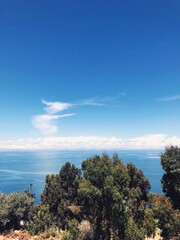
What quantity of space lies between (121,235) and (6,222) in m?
20.2

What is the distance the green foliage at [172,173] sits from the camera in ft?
85.0

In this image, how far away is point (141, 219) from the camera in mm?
26250

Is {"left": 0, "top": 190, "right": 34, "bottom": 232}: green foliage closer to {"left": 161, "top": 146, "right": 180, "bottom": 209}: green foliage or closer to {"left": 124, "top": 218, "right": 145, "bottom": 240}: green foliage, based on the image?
{"left": 124, "top": 218, "right": 145, "bottom": 240}: green foliage

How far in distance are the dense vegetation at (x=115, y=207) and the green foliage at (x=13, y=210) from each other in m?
0.15

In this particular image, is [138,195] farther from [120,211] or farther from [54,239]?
[54,239]

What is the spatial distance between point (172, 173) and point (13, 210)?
1011 inches

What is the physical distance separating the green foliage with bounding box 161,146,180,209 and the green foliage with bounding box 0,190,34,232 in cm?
2344

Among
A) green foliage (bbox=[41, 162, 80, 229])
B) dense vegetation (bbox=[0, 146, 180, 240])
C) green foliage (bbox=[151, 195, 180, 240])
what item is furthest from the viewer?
green foliage (bbox=[41, 162, 80, 229])

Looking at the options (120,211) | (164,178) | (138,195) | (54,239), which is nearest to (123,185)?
(120,211)

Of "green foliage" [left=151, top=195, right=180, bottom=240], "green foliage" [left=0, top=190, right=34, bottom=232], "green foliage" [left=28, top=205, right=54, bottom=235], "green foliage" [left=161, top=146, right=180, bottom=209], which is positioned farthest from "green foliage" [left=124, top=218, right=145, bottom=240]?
"green foliage" [left=0, top=190, right=34, bottom=232]

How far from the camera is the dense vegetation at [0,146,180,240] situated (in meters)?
22.0

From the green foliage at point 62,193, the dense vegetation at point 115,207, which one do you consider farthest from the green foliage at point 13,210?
the green foliage at point 62,193

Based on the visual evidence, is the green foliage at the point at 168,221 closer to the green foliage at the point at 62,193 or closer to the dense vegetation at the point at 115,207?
the dense vegetation at the point at 115,207

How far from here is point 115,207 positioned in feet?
73.8
